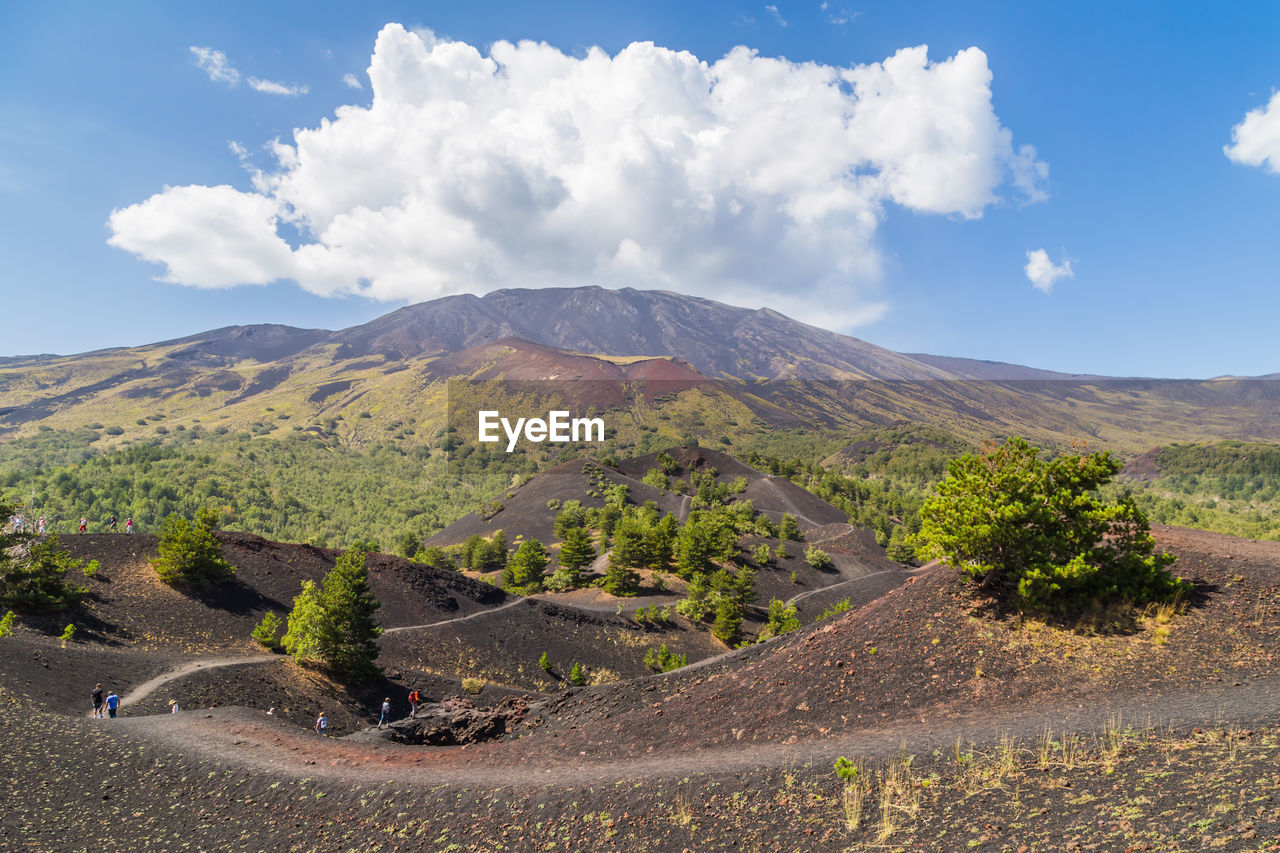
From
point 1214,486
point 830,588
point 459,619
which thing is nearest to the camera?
point 459,619

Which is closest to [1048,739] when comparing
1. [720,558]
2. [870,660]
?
[870,660]

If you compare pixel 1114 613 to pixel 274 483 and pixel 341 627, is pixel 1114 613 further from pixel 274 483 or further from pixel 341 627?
pixel 274 483

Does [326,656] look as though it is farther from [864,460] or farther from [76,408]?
[76,408]

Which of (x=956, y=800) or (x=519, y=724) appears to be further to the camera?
(x=519, y=724)

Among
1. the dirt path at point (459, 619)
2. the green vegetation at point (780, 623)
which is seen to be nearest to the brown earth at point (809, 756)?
the dirt path at point (459, 619)

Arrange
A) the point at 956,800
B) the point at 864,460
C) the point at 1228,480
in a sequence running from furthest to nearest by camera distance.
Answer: the point at 864,460, the point at 1228,480, the point at 956,800

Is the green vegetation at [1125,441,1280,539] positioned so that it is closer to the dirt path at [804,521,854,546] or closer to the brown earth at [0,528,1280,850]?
the dirt path at [804,521,854,546]

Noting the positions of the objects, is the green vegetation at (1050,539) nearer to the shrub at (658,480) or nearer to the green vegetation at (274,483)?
the green vegetation at (274,483)

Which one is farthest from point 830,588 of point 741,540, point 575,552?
point 575,552
